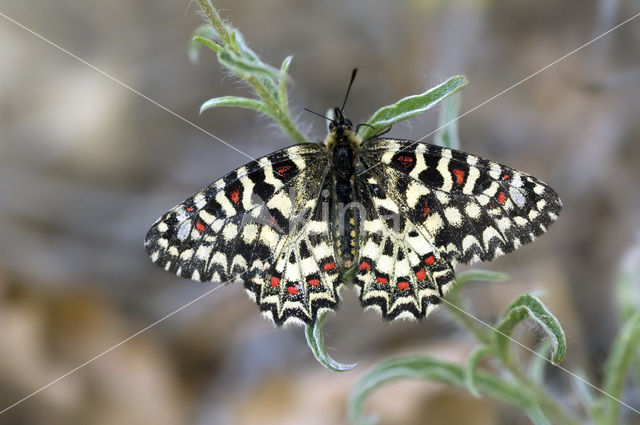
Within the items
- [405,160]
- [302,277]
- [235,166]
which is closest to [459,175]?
[405,160]

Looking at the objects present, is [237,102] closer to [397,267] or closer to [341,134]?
[341,134]

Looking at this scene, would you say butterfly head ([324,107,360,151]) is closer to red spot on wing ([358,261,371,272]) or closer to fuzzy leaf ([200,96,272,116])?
fuzzy leaf ([200,96,272,116])

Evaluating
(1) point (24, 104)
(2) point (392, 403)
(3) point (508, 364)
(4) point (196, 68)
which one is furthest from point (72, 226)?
(3) point (508, 364)

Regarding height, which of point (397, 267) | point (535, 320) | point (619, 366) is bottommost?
point (619, 366)

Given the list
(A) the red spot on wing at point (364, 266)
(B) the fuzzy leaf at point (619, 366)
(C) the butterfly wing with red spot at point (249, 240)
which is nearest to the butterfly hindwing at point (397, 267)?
(A) the red spot on wing at point (364, 266)

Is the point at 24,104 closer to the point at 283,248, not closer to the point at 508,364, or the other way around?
the point at 283,248

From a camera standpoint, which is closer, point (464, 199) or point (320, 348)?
point (320, 348)

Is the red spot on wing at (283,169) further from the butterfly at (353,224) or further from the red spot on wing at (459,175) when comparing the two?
the red spot on wing at (459,175)

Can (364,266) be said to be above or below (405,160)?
below
